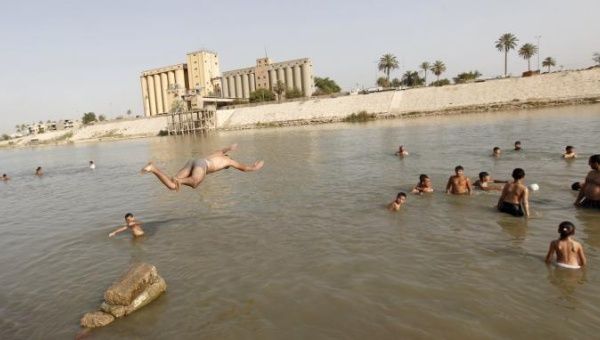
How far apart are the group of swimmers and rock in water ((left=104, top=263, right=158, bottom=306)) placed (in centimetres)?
681

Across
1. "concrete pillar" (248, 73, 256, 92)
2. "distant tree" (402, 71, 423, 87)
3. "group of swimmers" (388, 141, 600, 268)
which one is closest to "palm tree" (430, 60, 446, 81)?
"distant tree" (402, 71, 423, 87)

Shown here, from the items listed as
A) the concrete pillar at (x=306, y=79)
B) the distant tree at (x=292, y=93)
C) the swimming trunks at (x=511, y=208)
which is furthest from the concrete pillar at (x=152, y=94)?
the swimming trunks at (x=511, y=208)

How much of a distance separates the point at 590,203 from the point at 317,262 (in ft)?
23.8

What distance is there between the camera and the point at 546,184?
44.5ft

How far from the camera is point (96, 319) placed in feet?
22.1

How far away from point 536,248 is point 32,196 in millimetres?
22320

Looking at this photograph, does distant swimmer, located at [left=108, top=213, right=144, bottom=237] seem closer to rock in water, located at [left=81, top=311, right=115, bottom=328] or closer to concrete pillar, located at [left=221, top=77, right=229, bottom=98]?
rock in water, located at [left=81, top=311, right=115, bottom=328]

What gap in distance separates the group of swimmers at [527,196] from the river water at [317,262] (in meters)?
0.29

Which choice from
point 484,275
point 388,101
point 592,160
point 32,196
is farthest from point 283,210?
point 388,101

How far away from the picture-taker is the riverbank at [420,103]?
54.8 metres

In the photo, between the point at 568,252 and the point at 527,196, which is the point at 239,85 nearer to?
the point at 527,196

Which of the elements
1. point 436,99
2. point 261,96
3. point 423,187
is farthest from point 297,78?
point 423,187

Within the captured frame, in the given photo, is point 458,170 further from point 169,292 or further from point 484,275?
point 169,292

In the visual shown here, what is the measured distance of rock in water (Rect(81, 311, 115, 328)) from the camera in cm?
668
